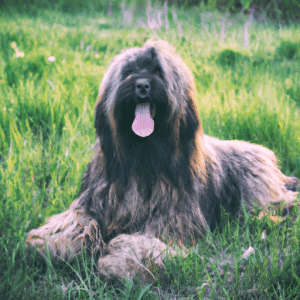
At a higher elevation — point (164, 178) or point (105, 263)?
point (164, 178)

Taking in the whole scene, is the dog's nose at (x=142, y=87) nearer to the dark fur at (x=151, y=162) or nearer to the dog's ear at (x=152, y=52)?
the dark fur at (x=151, y=162)

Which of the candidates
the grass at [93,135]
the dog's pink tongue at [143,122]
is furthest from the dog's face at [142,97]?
the grass at [93,135]

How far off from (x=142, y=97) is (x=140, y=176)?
625 mm

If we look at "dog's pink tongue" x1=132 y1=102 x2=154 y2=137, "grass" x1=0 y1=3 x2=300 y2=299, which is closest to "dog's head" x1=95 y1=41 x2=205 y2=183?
"dog's pink tongue" x1=132 y1=102 x2=154 y2=137

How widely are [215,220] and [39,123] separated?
8.26 feet

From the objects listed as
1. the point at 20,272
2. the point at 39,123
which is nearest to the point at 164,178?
the point at 20,272

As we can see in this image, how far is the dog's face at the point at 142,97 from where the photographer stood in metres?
2.51

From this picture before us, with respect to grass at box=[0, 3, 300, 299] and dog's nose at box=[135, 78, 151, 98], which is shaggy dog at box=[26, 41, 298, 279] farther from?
grass at box=[0, 3, 300, 299]

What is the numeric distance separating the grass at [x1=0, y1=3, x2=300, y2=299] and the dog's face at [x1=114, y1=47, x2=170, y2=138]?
99cm

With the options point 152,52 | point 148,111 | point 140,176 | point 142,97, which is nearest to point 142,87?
point 142,97

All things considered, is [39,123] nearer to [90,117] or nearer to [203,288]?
[90,117]

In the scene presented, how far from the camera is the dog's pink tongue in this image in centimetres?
251

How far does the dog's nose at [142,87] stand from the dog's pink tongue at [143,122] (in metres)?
0.11

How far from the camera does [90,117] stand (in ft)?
14.9
